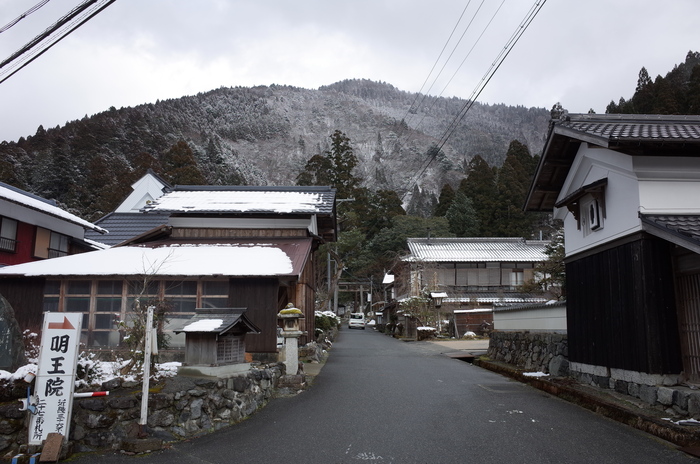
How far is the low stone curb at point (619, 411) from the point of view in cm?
672

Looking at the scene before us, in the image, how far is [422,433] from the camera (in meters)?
7.75

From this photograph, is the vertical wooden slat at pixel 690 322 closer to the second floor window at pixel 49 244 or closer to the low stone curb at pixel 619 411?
the low stone curb at pixel 619 411

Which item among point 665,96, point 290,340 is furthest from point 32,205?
point 665,96

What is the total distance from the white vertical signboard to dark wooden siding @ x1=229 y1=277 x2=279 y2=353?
→ 733 cm

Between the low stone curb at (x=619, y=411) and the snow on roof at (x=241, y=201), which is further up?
the snow on roof at (x=241, y=201)

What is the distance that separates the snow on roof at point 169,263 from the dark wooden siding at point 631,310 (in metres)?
7.86

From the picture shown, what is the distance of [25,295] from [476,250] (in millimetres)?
34418

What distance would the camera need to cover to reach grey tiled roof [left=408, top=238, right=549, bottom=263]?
40.6 meters

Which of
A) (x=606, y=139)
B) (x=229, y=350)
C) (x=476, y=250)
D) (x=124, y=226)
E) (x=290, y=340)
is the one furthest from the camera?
(x=476, y=250)

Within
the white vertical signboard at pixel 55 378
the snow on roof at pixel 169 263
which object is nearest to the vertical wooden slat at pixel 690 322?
the snow on roof at pixel 169 263

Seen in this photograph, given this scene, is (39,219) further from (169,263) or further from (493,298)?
(493,298)

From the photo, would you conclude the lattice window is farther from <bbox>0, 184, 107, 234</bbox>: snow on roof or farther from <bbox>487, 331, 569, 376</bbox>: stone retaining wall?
<bbox>0, 184, 107, 234</bbox>: snow on roof

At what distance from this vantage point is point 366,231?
62.8 metres

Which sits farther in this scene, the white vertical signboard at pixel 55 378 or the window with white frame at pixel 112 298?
the window with white frame at pixel 112 298
